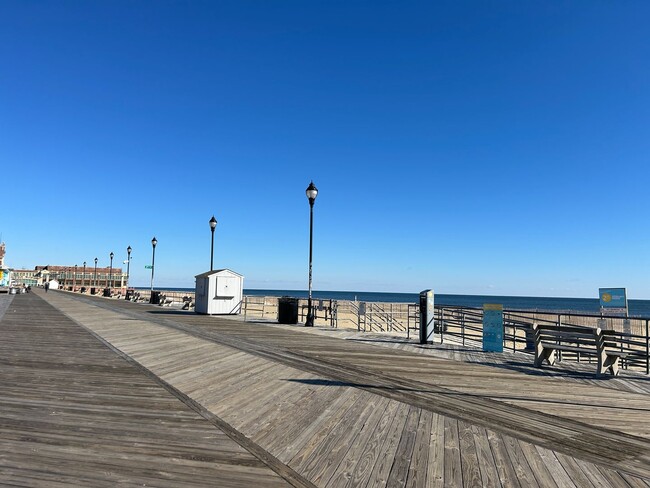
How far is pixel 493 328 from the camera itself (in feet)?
35.7

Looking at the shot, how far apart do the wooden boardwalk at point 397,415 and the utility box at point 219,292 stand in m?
10.9

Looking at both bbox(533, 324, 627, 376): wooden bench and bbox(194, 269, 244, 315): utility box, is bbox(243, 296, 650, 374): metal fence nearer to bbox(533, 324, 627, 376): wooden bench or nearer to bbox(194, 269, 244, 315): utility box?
bbox(533, 324, 627, 376): wooden bench

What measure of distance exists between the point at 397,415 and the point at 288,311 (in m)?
13.2

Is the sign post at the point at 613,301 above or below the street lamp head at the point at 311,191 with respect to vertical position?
below

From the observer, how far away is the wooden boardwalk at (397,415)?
12.2 ft

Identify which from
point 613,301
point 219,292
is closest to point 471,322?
point 613,301

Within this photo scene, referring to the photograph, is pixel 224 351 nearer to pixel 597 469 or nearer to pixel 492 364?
pixel 492 364

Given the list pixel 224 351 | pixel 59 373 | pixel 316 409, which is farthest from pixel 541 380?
pixel 59 373

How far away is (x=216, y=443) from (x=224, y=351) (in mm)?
5957

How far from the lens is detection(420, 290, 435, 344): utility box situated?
12.0 meters

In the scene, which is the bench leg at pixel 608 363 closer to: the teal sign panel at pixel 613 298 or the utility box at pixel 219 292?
the teal sign panel at pixel 613 298

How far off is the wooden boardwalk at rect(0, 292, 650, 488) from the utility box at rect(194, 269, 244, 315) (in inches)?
428

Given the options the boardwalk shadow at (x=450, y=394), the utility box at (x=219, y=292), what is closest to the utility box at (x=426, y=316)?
the boardwalk shadow at (x=450, y=394)

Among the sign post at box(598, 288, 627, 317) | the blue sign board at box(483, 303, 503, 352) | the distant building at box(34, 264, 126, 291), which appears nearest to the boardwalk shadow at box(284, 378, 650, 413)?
the blue sign board at box(483, 303, 503, 352)
